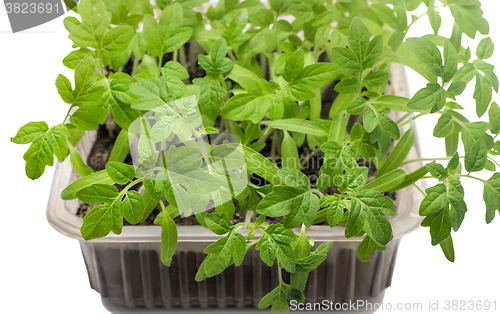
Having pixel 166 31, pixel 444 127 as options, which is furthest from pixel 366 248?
pixel 166 31

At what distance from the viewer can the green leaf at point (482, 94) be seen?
73 centimetres

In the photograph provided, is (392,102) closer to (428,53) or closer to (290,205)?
(428,53)

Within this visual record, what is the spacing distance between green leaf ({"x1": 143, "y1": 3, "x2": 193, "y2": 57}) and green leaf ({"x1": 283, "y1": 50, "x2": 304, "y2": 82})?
0.16 m

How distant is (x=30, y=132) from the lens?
68cm

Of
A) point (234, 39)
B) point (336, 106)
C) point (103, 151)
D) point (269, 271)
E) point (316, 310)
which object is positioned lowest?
point (316, 310)

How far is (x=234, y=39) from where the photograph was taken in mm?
823

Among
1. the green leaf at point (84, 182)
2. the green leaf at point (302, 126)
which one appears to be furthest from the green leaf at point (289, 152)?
the green leaf at point (84, 182)

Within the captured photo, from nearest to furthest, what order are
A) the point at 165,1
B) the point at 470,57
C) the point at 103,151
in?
the point at 470,57
the point at 165,1
the point at 103,151

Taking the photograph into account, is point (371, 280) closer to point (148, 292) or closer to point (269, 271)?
point (269, 271)

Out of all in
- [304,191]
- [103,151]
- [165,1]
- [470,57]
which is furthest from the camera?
[103,151]

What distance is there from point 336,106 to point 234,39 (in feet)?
0.64

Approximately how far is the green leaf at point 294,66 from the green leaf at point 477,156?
0.25 meters

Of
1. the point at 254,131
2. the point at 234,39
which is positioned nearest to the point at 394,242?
the point at 254,131

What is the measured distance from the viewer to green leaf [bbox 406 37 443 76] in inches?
26.5
